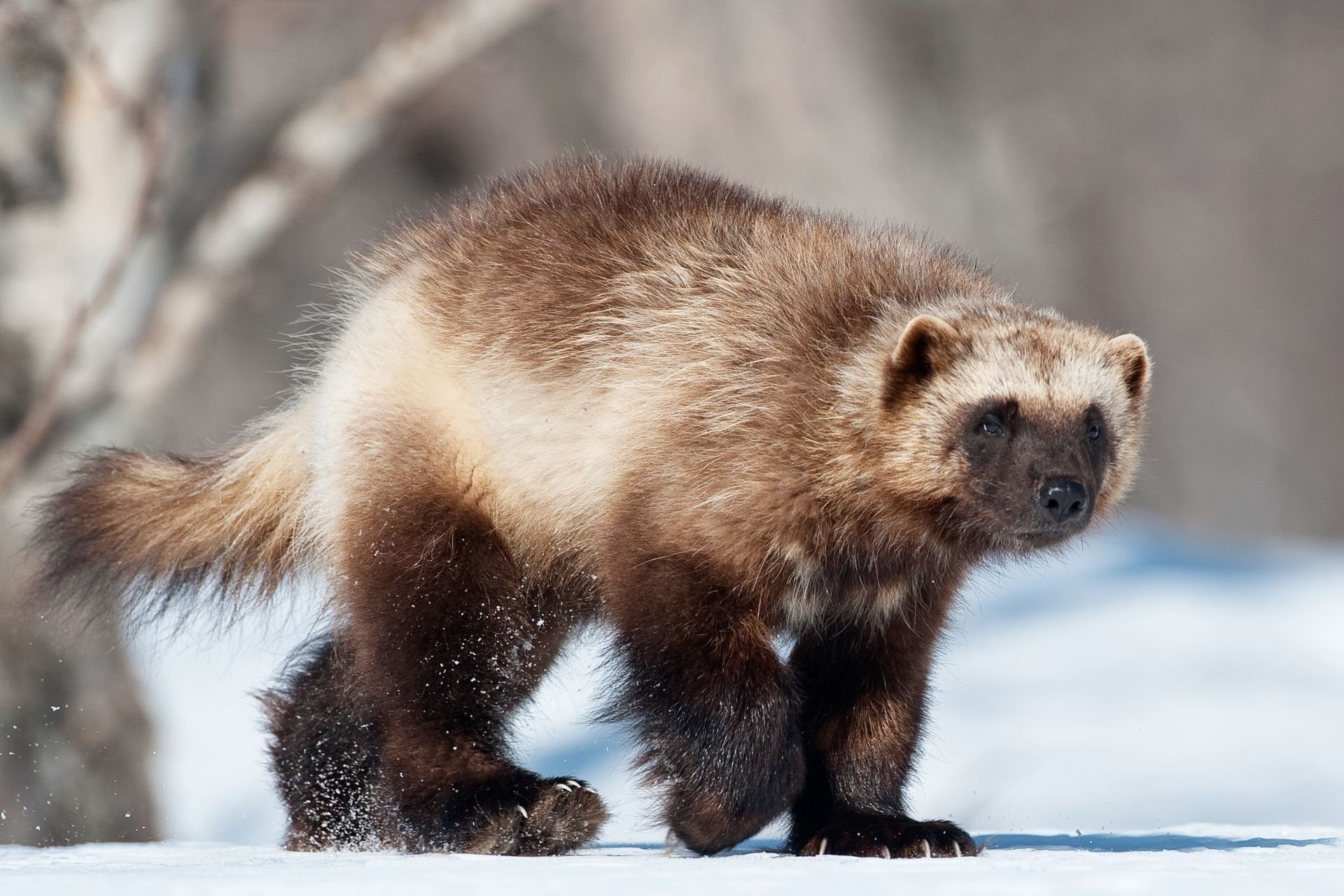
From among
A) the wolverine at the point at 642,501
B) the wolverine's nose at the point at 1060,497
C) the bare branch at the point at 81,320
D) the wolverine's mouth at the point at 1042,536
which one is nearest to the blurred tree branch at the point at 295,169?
the bare branch at the point at 81,320

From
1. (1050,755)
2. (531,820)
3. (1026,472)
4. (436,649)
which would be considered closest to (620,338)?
(436,649)

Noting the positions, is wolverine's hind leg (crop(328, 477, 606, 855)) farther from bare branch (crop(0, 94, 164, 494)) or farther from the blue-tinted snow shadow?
bare branch (crop(0, 94, 164, 494))

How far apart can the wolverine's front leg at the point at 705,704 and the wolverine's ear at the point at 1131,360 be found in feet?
3.64

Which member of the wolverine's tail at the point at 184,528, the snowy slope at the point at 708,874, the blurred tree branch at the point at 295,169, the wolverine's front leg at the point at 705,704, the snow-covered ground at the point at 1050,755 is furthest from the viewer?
the blurred tree branch at the point at 295,169

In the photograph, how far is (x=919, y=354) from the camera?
4238mm

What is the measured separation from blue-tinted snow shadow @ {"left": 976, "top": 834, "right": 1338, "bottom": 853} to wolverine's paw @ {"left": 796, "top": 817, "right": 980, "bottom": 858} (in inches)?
5.7

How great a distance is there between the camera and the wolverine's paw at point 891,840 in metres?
4.09

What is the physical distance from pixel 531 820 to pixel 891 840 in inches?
32.3

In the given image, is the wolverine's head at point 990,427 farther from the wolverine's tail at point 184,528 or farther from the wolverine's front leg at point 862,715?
the wolverine's tail at point 184,528

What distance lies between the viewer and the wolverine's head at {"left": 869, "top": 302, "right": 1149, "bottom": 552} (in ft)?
13.7

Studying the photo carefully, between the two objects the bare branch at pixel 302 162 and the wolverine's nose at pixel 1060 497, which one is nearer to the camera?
the wolverine's nose at pixel 1060 497

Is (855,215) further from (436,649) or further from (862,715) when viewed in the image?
(436,649)

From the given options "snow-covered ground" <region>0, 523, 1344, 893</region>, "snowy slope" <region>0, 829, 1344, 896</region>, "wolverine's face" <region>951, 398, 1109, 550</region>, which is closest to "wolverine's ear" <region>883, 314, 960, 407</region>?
"wolverine's face" <region>951, 398, 1109, 550</region>

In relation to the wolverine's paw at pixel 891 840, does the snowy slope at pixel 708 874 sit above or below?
below
